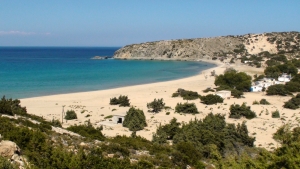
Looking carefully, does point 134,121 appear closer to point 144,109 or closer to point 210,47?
point 144,109

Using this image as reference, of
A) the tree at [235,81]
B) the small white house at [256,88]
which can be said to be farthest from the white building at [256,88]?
the tree at [235,81]

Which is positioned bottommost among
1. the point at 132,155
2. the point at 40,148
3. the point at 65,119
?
the point at 65,119

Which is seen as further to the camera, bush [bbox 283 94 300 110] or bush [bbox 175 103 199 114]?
bush [bbox 283 94 300 110]

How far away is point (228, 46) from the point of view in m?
133

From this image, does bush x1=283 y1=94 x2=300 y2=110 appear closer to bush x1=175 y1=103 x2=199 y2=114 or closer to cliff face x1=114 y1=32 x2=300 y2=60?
bush x1=175 y1=103 x2=199 y2=114

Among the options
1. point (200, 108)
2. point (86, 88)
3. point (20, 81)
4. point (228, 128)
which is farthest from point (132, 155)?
point (20, 81)

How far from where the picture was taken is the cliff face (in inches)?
4747

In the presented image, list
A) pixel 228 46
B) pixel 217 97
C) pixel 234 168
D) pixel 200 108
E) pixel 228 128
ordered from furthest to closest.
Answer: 1. pixel 228 46
2. pixel 217 97
3. pixel 200 108
4. pixel 228 128
5. pixel 234 168

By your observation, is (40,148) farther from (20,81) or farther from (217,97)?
(20,81)

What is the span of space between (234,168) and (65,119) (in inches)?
810

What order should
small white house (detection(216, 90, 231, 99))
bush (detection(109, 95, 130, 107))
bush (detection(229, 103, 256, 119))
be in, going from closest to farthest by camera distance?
bush (detection(229, 103, 256, 119)), bush (detection(109, 95, 130, 107)), small white house (detection(216, 90, 231, 99))

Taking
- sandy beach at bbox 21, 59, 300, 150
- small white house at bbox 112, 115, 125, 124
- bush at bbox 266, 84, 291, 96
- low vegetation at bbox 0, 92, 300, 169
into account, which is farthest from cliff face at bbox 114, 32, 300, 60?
low vegetation at bbox 0, 92, 300, 169

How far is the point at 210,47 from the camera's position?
431 feet

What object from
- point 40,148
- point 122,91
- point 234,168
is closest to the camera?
point 234,168
